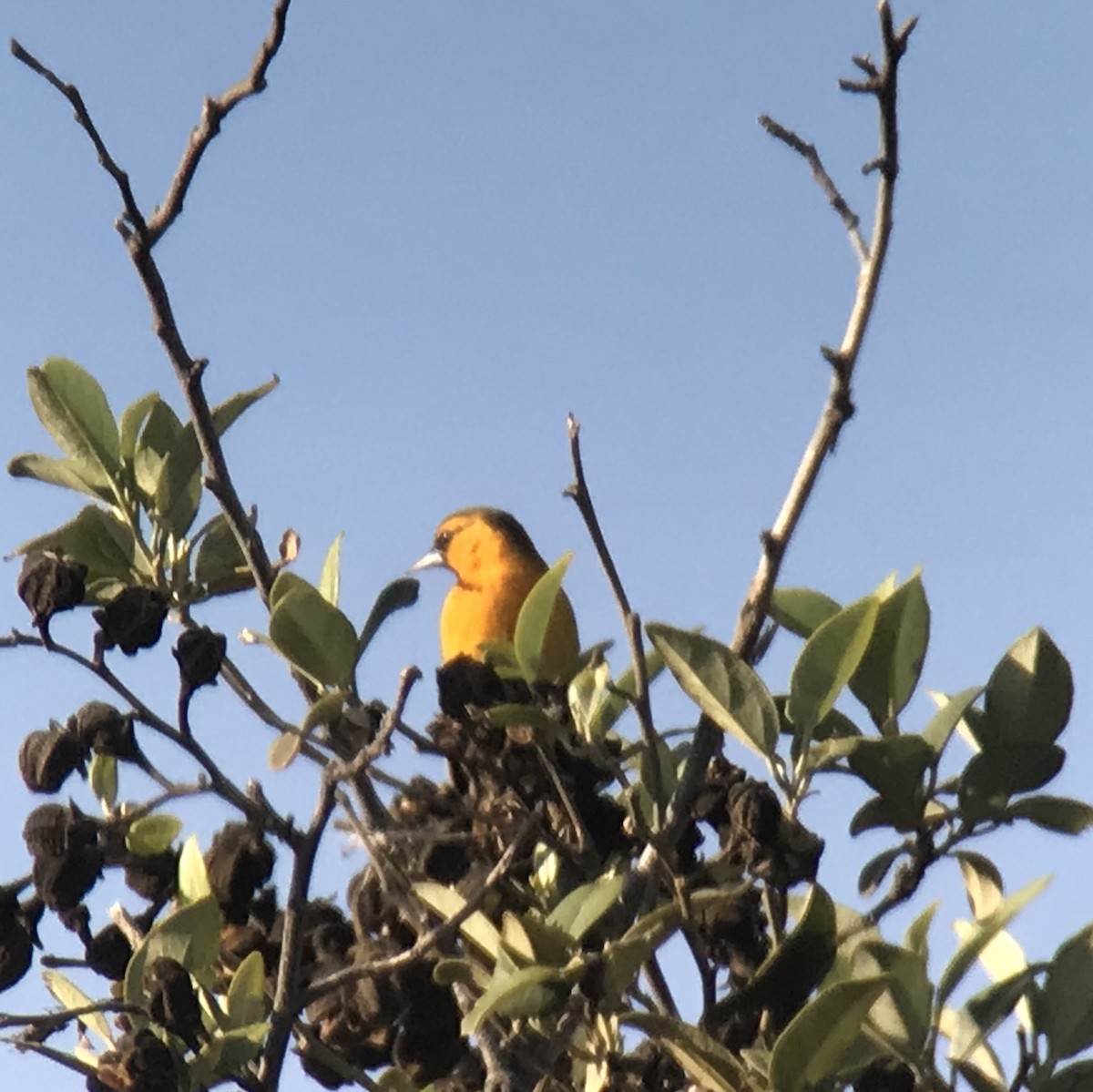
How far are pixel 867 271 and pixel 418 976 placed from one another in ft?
2.34

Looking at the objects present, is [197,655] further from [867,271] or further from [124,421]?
[867,271]

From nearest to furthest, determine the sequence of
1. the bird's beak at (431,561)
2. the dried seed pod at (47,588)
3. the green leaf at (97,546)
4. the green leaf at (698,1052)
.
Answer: the green leaf at (698,1052) → the dried seed pod at (47,588) → the green leaf at (97,546) → the bird's beak at (431,561)

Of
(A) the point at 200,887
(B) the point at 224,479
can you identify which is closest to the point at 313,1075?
(A) the point at 200,887

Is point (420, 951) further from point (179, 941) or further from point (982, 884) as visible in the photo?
point (982, 884)

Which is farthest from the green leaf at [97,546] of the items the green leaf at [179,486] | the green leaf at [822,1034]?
the green leaf at [822,1034]

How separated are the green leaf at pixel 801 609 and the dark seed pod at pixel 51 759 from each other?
2.25 feet

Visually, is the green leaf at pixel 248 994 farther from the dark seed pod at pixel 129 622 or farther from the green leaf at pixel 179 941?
the dark seed pod at pixel 129 622

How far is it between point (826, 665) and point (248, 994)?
23.4 inches

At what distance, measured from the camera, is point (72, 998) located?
6.31 feet

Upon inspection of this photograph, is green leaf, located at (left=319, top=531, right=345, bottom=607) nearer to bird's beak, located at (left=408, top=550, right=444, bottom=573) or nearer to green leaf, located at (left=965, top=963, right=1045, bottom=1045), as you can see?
green leaf, located at (left=965, top=963, right=1045, bottom=1045)

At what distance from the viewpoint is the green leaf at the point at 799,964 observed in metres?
1.47

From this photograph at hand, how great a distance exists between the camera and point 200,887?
171 cm

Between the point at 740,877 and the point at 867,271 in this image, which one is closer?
the point at 867,271

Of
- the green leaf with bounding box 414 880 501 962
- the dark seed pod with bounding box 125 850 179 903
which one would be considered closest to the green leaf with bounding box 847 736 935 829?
the green leaf with bounding box 414 880 501 962
